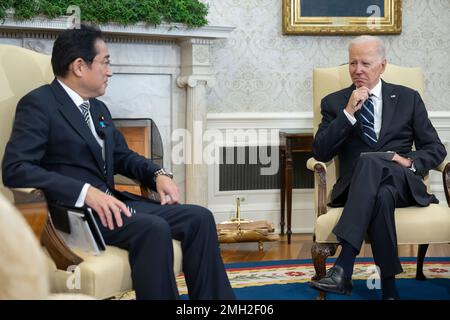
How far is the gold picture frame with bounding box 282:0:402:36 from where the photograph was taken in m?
5.97

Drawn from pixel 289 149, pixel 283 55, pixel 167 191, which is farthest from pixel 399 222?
pixel 283 55

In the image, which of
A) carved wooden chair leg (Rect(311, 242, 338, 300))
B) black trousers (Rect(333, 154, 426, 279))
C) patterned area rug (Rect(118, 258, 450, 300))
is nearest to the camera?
black trousers (Rect(333, 154, 426, 279))

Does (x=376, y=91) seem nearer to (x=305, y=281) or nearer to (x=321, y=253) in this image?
(x=321, y=253)

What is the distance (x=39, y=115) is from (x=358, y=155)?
1846 mm

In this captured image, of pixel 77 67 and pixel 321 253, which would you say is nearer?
pixel 77 67

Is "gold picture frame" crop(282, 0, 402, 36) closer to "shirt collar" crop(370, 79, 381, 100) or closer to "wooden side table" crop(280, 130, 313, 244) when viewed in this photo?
"wooden side table" crop(280, 130, 313, 244)

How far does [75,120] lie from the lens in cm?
316

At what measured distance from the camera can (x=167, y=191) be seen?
324 cm

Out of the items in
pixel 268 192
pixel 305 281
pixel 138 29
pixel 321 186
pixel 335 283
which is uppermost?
pixel 138 29

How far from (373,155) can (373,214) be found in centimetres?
34

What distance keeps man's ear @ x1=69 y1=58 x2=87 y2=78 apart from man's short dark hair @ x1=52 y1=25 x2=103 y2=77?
12 mm

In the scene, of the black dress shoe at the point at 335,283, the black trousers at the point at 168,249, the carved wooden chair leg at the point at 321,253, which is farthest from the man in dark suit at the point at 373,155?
the black trousers at the point at 168,249

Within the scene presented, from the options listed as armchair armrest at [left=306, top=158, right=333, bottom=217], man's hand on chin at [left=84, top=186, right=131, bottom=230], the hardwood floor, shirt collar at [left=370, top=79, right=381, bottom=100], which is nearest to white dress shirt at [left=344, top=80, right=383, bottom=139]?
shirt collar at [left=370, top=79, right=381, bottom=100]
